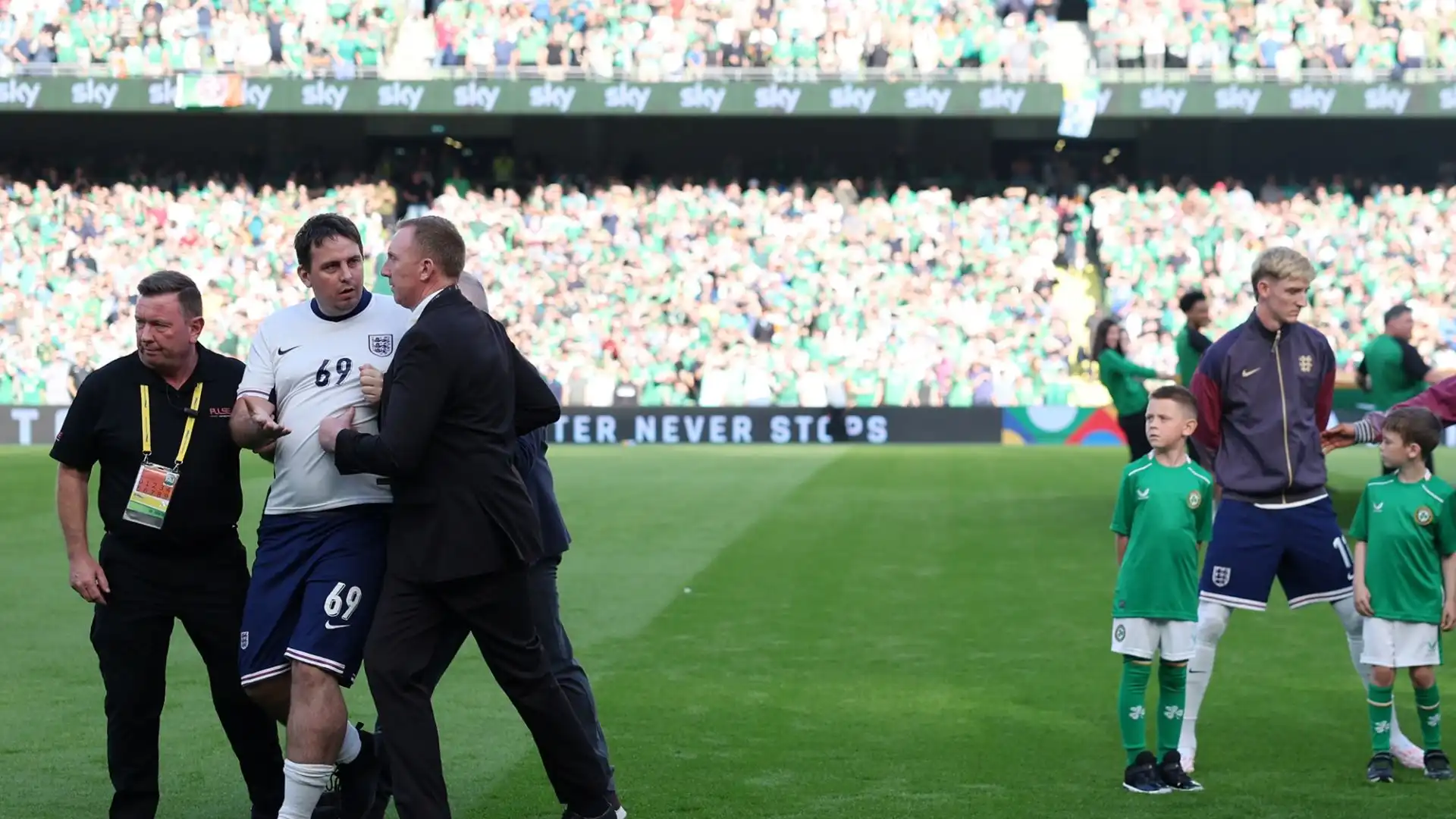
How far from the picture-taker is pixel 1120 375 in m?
15.9

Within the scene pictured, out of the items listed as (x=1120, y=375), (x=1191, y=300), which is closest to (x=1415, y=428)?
(x=1191, y=300)

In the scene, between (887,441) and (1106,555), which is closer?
(1106,555)

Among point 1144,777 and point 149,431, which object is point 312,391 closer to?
point 149,431

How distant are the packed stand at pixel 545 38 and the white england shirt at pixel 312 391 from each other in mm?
31497

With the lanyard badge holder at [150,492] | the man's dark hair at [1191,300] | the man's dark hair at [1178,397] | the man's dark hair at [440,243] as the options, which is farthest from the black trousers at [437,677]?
the man's dark hair at [1191,300]

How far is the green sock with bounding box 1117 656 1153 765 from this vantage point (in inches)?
264

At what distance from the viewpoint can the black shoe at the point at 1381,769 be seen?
6.90m

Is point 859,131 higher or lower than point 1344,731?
higher

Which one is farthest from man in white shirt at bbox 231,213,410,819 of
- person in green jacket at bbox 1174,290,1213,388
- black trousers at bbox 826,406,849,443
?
black trousers at bbox 826,406,849,443

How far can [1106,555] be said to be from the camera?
562 inches

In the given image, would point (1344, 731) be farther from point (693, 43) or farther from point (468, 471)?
point (693, 43)

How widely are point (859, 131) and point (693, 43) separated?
14.5 ft

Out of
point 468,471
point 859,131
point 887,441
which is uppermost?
point 859,131

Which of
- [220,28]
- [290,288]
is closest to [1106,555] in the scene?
[290,288]
